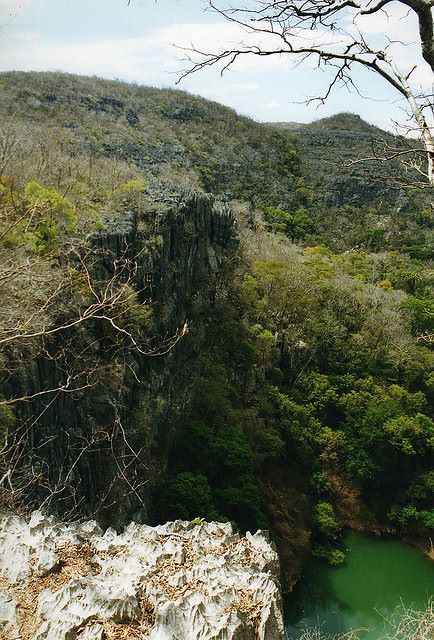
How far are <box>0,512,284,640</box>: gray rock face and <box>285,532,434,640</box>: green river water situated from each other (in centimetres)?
1093

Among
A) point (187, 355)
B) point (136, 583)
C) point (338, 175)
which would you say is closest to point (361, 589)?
point (187, 355)

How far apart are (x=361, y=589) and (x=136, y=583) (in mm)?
14017

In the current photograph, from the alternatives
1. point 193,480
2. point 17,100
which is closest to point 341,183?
point 17,100

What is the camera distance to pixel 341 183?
44969 mm

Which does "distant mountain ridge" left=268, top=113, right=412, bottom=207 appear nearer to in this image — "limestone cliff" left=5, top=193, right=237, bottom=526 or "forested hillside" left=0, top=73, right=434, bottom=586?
"forested hillside" left=0, top=73, right=434, bottom=586

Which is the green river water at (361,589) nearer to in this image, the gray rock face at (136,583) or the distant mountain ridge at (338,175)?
the gray rock face at (136,583)

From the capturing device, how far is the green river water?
47.2 ft

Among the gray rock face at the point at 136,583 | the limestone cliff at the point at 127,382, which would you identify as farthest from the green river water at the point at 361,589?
the gray rock face at the point at 136,583

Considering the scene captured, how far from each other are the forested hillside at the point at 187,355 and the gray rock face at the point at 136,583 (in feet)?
2.80

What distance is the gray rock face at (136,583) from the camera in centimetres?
346

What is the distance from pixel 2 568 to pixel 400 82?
437cm

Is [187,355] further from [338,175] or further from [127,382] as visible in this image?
[338,175]

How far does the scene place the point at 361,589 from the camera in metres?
15.7

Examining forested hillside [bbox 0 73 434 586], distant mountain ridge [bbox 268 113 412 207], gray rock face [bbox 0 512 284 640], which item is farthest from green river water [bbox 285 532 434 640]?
distant mountain ridge [bbox 268 113 412 207]
